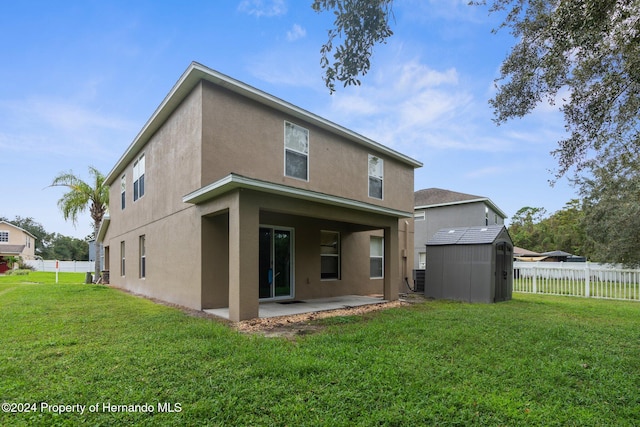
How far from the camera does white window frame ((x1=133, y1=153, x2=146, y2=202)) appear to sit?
1259cm

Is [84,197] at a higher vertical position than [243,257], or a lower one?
higher

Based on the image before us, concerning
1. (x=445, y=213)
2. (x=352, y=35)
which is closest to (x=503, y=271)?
(x=352, y=35)

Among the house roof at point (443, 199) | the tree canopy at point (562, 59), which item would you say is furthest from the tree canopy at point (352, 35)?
the house roof at point (443, 199)

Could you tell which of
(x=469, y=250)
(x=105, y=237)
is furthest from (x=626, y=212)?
(x=105, y=237)

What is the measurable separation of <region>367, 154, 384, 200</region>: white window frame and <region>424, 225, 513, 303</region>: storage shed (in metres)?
2.76

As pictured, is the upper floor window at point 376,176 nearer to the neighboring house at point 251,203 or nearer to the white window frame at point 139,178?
the neighboring house at point 251,203

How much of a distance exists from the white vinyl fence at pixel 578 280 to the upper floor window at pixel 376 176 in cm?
746

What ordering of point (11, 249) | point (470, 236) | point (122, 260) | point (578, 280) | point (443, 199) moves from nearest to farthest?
1. point (470, 236)
2. point (578, 280)
3. point (122, 260)
4. point (443, 199)
5. point (11, 249)

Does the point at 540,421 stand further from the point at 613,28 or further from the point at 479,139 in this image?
the point at 479,139

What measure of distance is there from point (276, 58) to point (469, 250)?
8391 millimetres

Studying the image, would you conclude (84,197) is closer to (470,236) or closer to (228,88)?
(228,88)

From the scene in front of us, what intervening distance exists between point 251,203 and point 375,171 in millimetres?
7312

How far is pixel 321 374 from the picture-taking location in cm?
393

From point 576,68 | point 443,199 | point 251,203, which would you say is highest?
point 576,68
